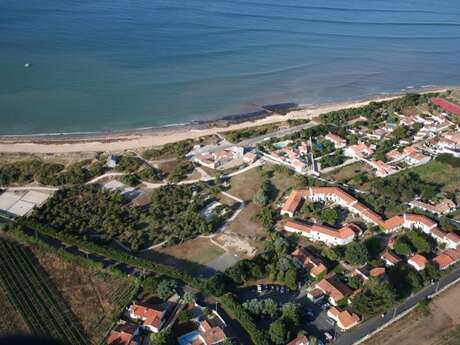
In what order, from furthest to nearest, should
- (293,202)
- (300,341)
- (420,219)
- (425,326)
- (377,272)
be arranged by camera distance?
(293,202)
(420,219)
(377,272)
(425,326)
(300,341)

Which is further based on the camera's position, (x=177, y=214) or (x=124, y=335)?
(x=177, y=214)

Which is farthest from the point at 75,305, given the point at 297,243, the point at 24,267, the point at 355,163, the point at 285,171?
the point at 355,163

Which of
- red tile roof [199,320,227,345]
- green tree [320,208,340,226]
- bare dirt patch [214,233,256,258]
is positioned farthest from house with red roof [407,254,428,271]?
red tile roof [199,320,227,345]

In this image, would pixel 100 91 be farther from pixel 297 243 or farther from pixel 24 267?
pixel 297 243

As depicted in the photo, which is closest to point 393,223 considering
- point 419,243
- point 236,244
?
point 419,243

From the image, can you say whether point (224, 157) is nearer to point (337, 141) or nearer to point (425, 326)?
point (337, 141)

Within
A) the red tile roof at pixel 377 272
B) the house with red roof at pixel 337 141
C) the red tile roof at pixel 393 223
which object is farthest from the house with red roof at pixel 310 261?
the house with red roof at pixel 337 141

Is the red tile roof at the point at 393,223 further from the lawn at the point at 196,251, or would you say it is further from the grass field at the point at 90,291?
the grass field at the point at 90,291
